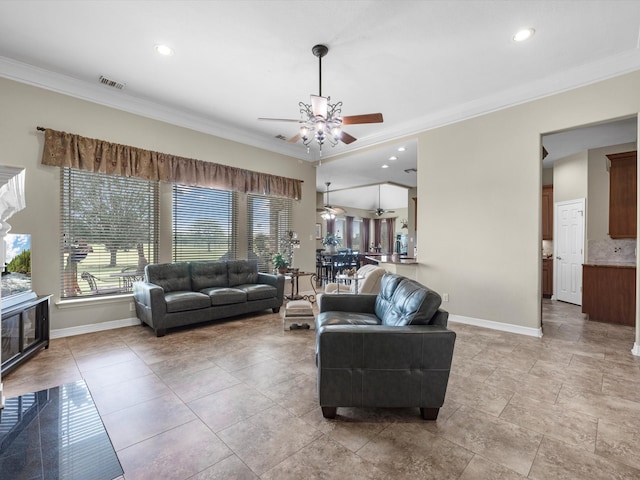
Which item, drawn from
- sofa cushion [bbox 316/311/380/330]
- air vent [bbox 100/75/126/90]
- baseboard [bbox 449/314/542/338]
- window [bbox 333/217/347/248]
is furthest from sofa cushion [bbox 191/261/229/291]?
window [bbox 333/217/347/248]

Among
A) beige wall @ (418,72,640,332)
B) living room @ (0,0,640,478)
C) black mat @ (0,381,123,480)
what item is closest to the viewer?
black mat @ (0,381,123,480)

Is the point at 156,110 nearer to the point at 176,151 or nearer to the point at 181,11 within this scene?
the point at 176,151

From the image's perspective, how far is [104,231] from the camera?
4219 mm

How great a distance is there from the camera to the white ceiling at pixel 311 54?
2.68 m

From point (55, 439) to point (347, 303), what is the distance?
250 centimetres

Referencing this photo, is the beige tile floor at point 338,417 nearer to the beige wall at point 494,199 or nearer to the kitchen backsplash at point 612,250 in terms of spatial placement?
the beige wall at point 494,199

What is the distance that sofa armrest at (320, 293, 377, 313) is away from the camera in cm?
327

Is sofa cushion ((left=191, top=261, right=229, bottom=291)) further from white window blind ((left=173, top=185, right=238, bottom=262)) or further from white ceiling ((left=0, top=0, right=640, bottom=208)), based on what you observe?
white ceiling ((left=0, top=0, right=640, bottom=208))

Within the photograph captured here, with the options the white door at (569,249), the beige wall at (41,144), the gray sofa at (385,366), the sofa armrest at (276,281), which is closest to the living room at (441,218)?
the beige wall at (41,144)

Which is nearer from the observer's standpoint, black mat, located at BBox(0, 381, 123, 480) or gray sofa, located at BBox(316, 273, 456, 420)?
black mat, located at BBox(0, 381, 123, 480)

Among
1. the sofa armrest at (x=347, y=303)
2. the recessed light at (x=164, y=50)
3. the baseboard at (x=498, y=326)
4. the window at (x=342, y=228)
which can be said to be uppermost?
the recessed light at (x=164, y=50)

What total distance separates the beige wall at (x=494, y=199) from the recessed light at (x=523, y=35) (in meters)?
1.24

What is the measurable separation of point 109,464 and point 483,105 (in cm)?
553

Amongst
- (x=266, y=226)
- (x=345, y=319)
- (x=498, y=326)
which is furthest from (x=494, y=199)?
(x=266, y=226)
